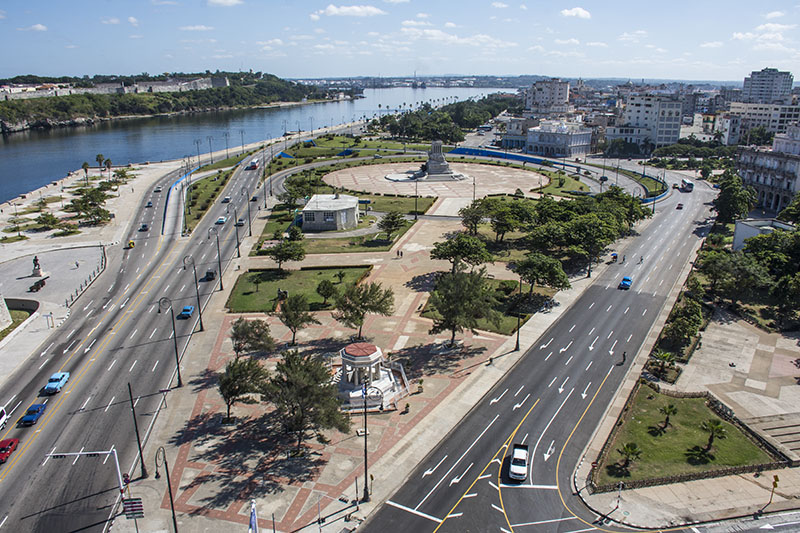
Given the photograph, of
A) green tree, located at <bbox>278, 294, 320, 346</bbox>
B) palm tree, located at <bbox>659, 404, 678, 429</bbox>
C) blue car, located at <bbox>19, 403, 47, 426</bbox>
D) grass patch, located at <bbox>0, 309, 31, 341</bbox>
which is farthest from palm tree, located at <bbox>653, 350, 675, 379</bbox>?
grass patch, located at <bbox>0, 309, 31, 341</bbox>

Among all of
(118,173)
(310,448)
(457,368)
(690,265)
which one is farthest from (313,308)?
(118,173)

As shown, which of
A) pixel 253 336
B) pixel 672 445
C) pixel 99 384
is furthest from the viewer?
pixel 253 336

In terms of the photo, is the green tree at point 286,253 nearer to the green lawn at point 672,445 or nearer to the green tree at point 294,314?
the green tree at point 294,314

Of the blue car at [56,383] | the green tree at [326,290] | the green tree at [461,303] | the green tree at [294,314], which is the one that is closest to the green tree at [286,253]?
the green tree at [326,290]

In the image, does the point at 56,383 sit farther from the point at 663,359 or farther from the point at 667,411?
the point at 663,359

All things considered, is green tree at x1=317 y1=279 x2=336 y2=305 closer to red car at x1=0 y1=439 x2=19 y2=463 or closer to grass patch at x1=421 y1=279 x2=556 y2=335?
grass patch at x1=421 y1=279 x2=556 y2=335

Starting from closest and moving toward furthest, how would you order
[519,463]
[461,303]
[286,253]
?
[519,463] → [461,303] → [286,253]

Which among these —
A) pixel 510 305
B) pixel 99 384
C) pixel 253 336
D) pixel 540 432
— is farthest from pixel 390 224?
pixel 540 432
